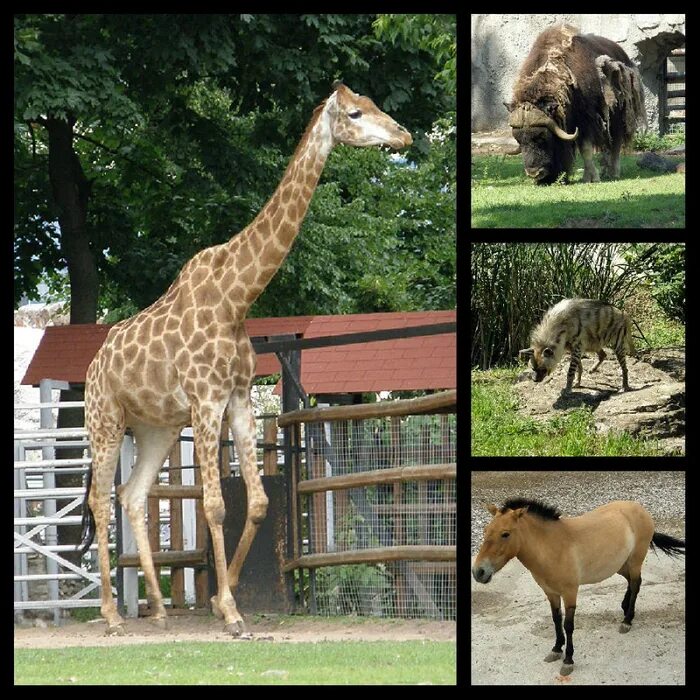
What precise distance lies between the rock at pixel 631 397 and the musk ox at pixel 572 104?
3.19 ft

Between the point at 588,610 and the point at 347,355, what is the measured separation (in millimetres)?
4865

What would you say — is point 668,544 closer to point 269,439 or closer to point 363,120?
point 363,120

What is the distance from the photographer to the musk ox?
745 cm

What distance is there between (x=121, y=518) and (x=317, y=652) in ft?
8.37

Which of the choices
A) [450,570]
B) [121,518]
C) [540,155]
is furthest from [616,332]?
[121,518]

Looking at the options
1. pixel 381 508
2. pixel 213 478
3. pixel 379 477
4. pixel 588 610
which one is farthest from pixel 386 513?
pixel 588 610

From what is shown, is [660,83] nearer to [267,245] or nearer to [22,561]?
[267,245]

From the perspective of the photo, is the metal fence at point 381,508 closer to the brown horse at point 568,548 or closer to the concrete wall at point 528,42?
the brown horse at point 568,548

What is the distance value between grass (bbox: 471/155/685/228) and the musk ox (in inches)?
3.7

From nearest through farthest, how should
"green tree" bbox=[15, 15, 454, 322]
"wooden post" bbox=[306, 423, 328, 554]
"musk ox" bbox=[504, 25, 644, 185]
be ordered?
"musk ox" bbox=[504, 25, 644, 185]
"wooden post" bbox=[306, 423, 328, 554]
"green tree" bbox=[15, 15, 454, 322]

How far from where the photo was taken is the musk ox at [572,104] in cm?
745

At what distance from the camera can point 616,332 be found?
23.9 feet

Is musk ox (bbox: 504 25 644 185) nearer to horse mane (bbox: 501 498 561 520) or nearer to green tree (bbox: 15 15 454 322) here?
horse mane (bbox: 501 498 561 520)

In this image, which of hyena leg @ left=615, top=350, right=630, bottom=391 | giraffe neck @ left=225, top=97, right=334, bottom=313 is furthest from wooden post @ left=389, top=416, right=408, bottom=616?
hyena leg @ left=615, top=350, right=630, bottom=391
